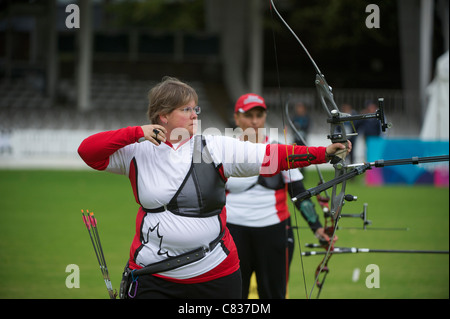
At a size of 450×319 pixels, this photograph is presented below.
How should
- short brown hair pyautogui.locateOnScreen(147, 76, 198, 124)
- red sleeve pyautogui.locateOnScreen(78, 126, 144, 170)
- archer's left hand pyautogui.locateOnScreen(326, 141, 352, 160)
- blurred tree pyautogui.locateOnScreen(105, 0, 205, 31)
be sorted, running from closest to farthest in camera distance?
archer's left hand pyautogui.locateOnScreen(326, 141, 352, 160) < red sleeve pyautogui.locateOnScreen(78, 126, 144, 170) < short brown hair pyautogui.locateOnScreen(147, 76, 198, 124) < blurred tree pyautogui.locateOnScreen(105, 0, 205, 31)

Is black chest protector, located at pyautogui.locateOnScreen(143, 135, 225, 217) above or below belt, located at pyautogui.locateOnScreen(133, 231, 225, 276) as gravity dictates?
above

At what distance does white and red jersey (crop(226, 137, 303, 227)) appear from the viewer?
16.6 feet

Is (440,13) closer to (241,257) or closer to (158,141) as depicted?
(241,257)

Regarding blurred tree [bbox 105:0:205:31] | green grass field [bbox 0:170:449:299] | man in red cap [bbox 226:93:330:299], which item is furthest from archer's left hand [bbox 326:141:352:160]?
blurred tree [bbox 105:0:205:31]

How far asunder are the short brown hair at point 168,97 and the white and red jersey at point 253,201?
155 cm

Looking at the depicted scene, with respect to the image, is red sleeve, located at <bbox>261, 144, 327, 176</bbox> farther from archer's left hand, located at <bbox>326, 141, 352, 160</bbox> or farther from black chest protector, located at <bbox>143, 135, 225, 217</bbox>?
black chest protector, located at <bbox>143, 135, 225, 217</bbox>

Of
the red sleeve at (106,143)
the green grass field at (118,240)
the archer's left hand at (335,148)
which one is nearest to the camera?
the archer's left hand at (335,148)

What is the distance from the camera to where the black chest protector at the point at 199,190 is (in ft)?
11.2

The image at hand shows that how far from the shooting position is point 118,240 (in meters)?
9.52

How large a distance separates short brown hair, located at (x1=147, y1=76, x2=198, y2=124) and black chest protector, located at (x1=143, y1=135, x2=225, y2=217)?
0.24 meters

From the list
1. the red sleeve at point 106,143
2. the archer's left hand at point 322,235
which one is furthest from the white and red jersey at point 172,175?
the archer's left hand at point 322,235

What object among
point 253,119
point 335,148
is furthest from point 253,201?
point 335,148

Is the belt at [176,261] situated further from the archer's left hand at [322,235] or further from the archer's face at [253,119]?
the archer's face at [253,119]

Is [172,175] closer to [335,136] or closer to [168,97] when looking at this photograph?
[168,97]
